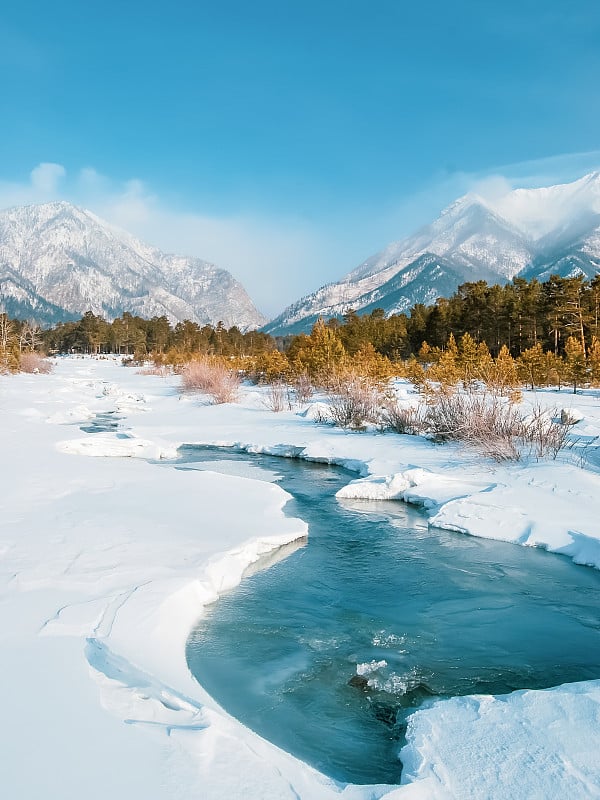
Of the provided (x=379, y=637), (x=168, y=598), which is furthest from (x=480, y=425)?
(x=168, y=598)

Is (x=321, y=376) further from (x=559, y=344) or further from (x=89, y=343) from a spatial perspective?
(x=89, y=343)

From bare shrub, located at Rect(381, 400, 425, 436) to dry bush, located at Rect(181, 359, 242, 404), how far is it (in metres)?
10.3

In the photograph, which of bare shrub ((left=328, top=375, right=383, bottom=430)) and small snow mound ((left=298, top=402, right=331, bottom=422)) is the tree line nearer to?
small snow mound ((left=298, top=402, right=331, bottom=422))

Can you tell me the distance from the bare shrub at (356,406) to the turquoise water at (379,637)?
10.5 m

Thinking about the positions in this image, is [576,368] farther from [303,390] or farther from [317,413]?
[317,413]

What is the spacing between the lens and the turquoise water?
12.9ft

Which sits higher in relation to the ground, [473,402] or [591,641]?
[473,402]

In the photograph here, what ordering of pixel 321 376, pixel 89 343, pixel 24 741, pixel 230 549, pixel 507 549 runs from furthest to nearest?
pixel 89 343
pixel 321 376
pixel 507 549
pixel 230 549
pixel 24 741

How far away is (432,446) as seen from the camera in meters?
14.5

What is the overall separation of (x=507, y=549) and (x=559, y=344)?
4661 cm

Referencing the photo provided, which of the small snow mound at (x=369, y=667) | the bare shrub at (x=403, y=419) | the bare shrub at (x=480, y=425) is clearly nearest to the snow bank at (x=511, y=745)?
the small snow mound at (x=369, y=667)

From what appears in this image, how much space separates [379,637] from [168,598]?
2.03 meters

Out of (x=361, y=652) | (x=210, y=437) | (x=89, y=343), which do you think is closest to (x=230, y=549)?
(x=361, y=652)

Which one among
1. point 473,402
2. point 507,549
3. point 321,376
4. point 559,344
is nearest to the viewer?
point 507,549
